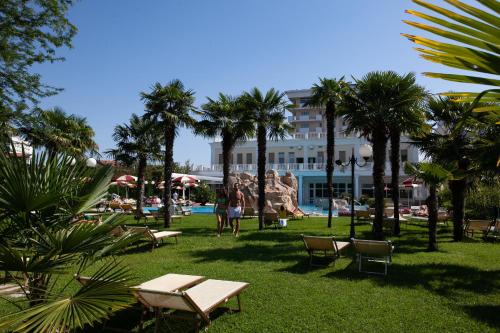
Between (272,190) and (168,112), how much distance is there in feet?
33.5

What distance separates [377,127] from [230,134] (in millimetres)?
7915

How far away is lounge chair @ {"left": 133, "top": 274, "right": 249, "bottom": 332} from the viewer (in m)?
4.51

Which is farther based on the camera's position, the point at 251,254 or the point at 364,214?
the point at 364,214

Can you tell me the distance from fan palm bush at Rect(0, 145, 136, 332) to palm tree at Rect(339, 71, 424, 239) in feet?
34.2

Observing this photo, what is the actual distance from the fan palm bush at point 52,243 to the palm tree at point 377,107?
1042 centimetres

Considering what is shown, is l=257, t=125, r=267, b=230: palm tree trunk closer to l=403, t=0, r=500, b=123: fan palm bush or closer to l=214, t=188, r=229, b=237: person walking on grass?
l=214, t=188, r=229, b=237: person walking on grass

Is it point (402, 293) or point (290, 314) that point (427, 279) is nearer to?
point (402, 293)

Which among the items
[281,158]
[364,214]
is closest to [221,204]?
[364,214]

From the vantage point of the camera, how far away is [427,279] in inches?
291

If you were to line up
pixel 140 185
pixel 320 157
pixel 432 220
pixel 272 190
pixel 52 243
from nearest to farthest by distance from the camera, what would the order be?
pixel 52 243 → pixel 432 220 → pixel 140 185 → pixel 272 190 → pixel 320 157

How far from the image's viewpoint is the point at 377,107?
1216 cm

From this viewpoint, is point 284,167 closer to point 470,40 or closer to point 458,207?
point 458,207

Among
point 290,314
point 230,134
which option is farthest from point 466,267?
point 230,134

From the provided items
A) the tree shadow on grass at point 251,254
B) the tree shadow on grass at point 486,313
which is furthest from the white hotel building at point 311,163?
the tree shadow on grass at point 486,313
